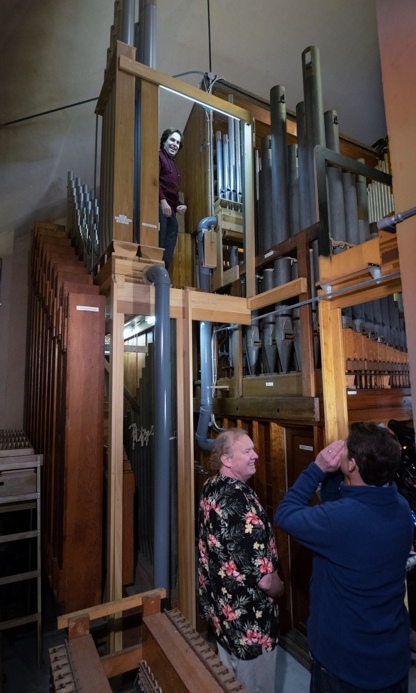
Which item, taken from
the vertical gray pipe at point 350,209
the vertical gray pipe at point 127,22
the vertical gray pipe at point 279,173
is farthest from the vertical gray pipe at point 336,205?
the vertical gray pipe at point 127,22

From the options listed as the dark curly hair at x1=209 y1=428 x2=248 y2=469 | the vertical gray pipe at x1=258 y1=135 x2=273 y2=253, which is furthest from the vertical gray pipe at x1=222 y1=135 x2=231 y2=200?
the dark curly hair at x1=209 y1=428 x2=248 y2=469

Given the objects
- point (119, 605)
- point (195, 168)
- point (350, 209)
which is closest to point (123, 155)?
point (350, 209)

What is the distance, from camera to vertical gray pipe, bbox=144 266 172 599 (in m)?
2.42

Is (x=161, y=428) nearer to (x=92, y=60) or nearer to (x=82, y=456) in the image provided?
(x=82, y=456)

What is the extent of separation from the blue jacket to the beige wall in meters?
0.47

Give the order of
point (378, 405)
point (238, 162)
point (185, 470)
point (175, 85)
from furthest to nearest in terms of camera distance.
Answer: point (238, 162) → point (175, 85) → point (185, 470) → point (378, 405)

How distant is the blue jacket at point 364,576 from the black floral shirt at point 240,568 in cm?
33

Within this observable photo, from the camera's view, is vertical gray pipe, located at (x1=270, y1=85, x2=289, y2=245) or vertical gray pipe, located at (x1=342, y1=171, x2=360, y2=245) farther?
vertical gray pipe, located at (x1=270, y1=85, x2=289, y2=245)

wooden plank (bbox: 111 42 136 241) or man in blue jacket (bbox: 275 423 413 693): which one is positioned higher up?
wooden plank (bbox: 111 42 136 241)

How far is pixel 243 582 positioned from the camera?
163cm

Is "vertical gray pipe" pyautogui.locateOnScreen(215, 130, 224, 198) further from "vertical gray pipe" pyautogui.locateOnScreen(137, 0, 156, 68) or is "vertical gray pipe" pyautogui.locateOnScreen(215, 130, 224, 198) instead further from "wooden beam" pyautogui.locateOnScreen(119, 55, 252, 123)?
"vertical gray pipe" pyautogui.locateOnScreen(137, 0, 156, 68)

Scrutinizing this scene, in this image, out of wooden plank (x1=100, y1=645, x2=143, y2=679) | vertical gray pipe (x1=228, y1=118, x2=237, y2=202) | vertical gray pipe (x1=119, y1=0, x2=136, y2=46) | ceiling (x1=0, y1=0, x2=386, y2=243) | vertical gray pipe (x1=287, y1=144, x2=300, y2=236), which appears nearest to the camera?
wooden plank (x1=100, y1=645, x2=143, y2=679)

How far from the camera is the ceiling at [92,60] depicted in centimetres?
427

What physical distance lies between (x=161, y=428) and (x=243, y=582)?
111cm
